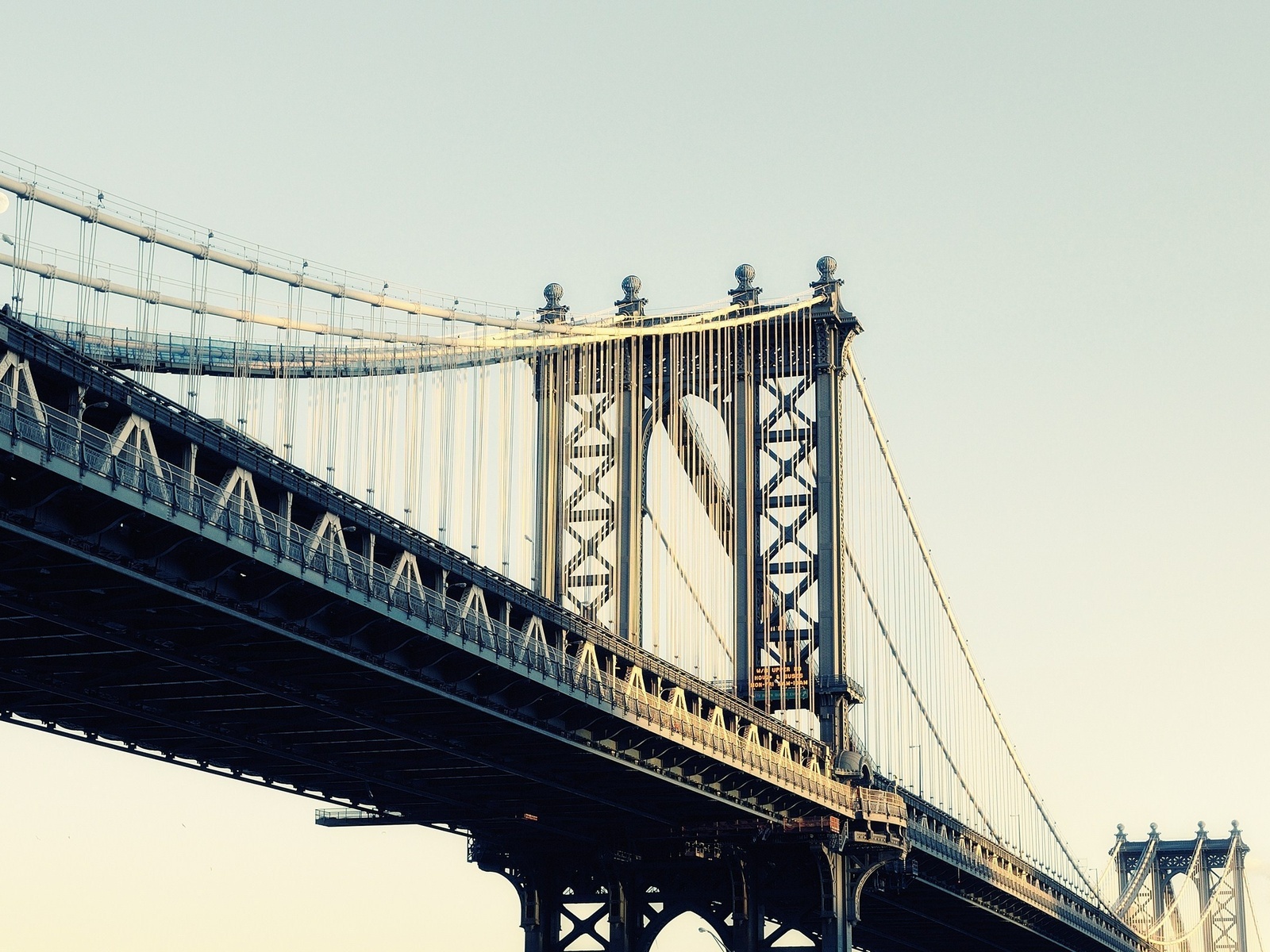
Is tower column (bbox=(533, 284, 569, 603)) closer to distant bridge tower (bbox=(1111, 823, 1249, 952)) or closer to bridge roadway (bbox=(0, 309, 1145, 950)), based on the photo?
bridge roadway (bbox=(0, 309, 1145, 950))

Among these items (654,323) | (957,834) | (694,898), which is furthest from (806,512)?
(957,834)

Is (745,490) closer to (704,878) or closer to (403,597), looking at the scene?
(704,878)

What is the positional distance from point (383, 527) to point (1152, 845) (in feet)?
490

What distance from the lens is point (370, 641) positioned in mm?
50000

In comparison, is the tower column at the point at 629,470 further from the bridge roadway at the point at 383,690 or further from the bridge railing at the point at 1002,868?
the bridge railing at the point at 1002,868

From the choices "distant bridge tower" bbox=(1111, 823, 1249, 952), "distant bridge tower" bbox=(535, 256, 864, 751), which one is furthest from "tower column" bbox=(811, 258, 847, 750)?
"distant bridge tower" bbox=(1111, 823, 1249, 952)

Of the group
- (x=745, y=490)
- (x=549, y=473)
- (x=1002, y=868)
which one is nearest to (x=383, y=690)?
(x=549, y=473)

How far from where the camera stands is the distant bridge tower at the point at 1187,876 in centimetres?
18488

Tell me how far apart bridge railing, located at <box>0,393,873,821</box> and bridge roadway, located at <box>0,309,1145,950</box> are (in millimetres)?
78

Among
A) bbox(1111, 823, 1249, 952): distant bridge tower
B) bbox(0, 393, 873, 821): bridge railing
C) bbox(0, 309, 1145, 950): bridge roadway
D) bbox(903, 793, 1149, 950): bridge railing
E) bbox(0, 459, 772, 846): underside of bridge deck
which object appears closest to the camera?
bbox(0, 393, 873, 821): bridge railing

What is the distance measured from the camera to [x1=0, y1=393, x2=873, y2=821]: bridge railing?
3850cm

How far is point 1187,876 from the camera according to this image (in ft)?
604

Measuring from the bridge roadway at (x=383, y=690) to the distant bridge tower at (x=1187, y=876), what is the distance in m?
97.0

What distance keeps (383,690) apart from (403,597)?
5137mm
